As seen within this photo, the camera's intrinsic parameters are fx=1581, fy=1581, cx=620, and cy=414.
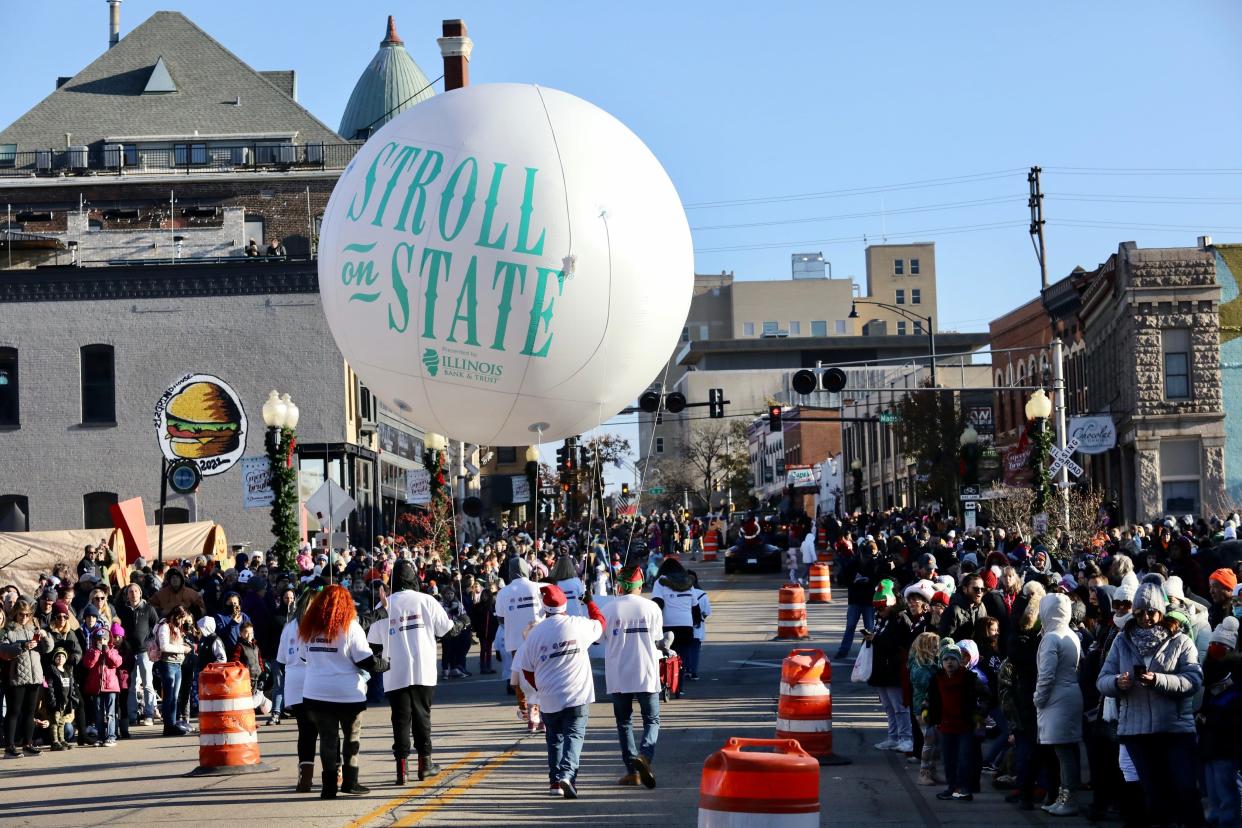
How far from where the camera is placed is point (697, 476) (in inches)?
5007

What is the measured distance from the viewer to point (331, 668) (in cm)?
1257

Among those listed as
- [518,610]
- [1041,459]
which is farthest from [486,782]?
[1041,459]

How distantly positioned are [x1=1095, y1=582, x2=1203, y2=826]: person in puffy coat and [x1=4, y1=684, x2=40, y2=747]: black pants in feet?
37.5

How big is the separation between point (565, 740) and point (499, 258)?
12.6 ft

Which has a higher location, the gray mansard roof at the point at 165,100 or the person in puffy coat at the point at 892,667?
the gray mansard roof at the point at 165,100

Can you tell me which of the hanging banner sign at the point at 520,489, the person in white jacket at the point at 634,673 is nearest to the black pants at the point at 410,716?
the person in white jacket at the point at 634,673

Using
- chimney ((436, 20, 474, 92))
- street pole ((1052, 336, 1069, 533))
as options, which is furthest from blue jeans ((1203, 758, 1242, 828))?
street pole ((1052, 336, 1069, 533))

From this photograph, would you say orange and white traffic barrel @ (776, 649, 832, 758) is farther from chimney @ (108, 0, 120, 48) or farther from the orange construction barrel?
chimney @ (108, 0, 120, 48)

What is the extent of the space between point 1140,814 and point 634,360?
5490mm

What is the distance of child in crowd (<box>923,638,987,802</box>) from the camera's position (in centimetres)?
1238

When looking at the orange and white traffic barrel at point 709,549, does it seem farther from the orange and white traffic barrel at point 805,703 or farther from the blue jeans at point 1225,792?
the blue jeans at point 1225,792

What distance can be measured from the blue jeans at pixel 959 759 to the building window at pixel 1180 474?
31.9 m

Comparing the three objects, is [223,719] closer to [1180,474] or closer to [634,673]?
[634,673]

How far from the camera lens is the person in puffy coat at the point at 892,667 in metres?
14.4
